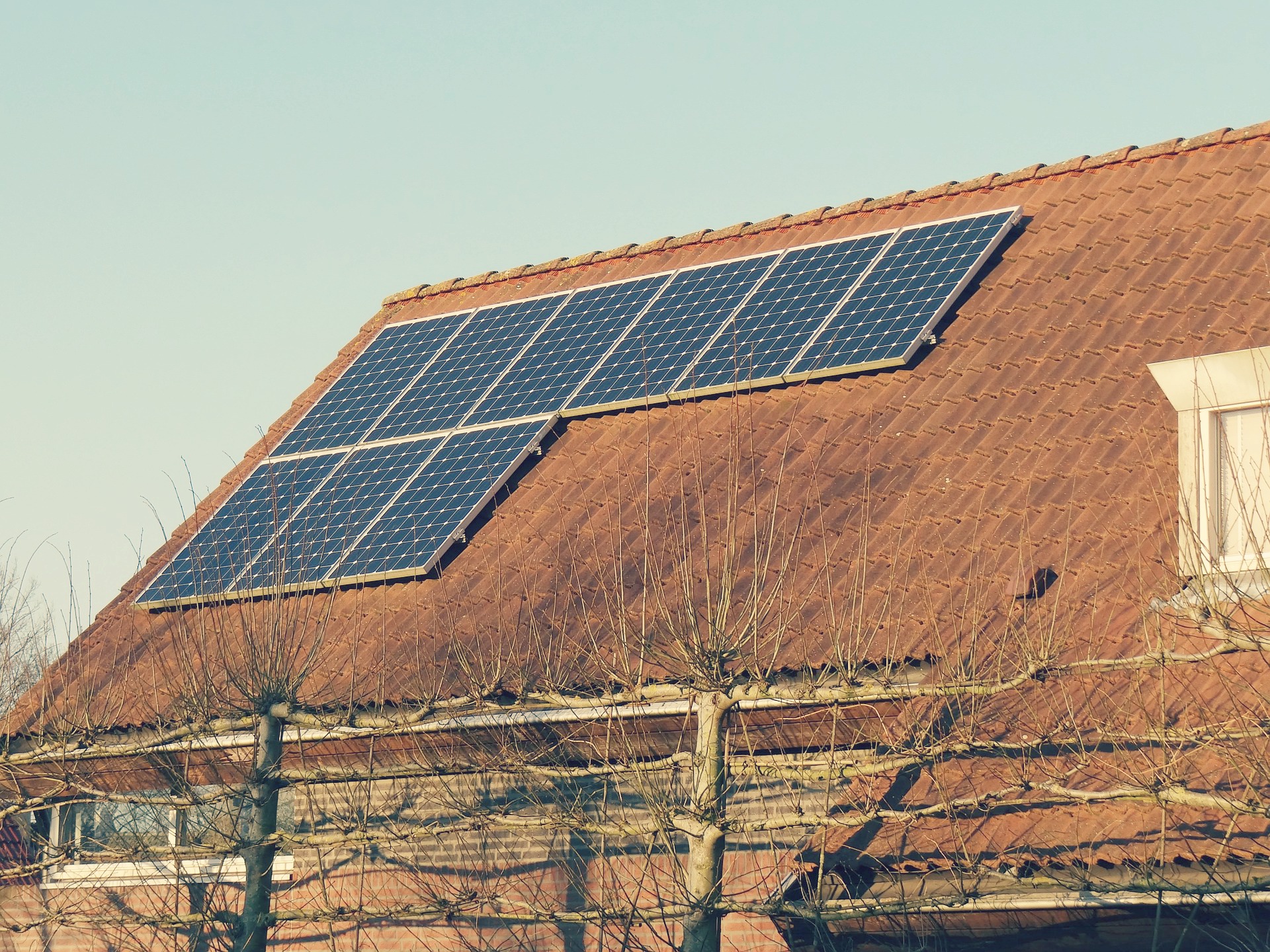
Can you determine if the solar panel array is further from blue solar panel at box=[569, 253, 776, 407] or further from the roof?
the roof

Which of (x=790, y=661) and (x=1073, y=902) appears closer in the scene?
(x=1073, y=902)

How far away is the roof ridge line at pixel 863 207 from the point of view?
14.3 meters

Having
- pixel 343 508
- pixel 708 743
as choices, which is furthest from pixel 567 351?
pixel 708 743

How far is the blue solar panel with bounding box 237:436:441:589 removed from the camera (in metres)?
13.8

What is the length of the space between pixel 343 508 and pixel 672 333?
136 inches

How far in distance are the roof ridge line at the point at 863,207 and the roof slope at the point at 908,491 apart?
0.03 meters

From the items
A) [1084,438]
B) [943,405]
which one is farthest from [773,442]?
[1084,438]

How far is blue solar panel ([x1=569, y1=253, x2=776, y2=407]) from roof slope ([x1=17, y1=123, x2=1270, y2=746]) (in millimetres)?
321

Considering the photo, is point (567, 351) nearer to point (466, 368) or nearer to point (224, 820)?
point (466, 368)

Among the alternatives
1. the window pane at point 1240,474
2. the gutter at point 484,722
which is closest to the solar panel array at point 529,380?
the gutter at point 484,722

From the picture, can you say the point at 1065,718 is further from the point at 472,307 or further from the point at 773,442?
the point at 472,307

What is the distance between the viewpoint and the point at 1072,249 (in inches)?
551

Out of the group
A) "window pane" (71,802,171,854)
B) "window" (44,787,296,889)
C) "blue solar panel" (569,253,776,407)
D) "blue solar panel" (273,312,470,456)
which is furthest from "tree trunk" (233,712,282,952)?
"blue solar panel" (273,312,470,456)

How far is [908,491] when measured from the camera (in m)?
12.1
